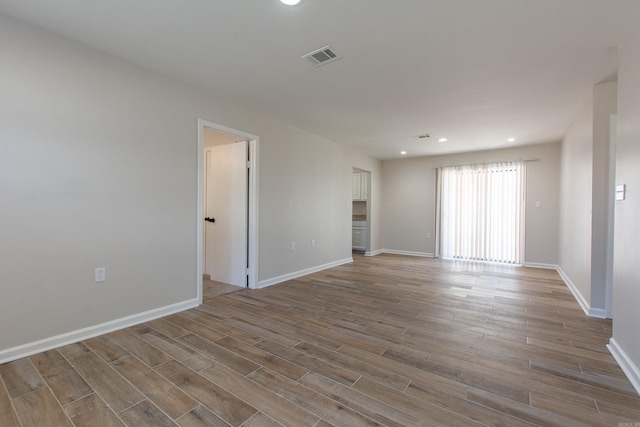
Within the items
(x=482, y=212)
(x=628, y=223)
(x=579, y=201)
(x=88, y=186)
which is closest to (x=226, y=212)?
(x=88, y=186)

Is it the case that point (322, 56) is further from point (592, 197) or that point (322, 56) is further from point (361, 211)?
point (361, 211)

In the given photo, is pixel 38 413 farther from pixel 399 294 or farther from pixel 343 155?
pixel 343 155

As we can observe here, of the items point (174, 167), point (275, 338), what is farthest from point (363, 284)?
point (174, 167)

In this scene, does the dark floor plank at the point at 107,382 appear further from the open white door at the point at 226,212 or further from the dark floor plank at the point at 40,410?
the open white door at the point at 226,212

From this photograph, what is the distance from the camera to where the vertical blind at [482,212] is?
5.94 meters

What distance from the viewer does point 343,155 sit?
5.92 metres

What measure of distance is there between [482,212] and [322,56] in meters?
5.28

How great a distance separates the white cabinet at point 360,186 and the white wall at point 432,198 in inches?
22.6

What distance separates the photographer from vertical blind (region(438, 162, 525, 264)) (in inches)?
234

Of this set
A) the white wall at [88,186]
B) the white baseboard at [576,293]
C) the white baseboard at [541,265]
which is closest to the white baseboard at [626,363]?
the white baseboard at [576,293]

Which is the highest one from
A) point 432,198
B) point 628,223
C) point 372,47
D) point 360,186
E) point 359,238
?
point 372,47

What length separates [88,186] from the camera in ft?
8.00

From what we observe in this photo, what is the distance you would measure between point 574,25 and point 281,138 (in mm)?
3347

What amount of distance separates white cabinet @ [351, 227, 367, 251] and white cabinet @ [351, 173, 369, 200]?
0.84 meters
